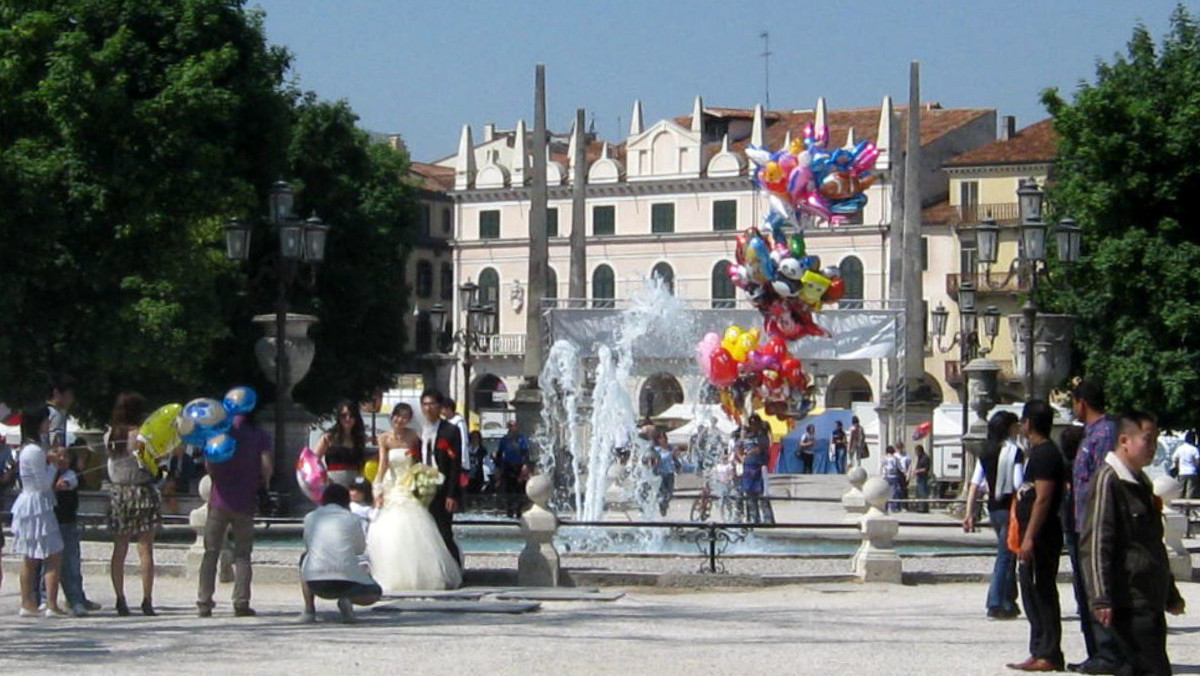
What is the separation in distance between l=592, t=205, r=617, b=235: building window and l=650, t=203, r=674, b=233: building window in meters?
1.66

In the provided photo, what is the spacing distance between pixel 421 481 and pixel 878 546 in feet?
14.6

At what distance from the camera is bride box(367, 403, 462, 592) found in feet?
59.4

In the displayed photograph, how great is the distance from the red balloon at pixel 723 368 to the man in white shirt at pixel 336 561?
2239 cm

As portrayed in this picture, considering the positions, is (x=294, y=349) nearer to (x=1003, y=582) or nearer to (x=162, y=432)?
(x=162, y=432)

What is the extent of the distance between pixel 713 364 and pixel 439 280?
2442 inches

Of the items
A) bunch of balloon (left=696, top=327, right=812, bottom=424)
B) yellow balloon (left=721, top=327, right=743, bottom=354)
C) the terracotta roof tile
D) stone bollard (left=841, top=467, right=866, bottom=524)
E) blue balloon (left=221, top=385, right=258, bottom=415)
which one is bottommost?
stone bollard (left=841, top=467, right=866, bottom=524)

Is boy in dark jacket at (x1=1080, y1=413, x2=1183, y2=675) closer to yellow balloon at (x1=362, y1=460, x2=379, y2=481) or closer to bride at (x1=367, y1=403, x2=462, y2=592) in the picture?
bride at (x1=367, y1=403, x2=462, y2=592)

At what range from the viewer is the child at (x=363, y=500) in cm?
1780

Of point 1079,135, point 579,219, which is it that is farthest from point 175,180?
point 579,219

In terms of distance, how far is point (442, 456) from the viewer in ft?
60.7

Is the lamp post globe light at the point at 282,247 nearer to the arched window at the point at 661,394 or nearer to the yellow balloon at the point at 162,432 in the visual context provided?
the yellow balloon at the point at 162,432

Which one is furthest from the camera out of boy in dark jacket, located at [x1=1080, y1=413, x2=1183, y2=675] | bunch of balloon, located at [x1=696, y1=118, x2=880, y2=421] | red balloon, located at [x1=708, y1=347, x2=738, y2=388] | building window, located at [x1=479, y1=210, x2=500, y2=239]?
building window, located at [x1=479, y1=210, x2=500, y2=239]

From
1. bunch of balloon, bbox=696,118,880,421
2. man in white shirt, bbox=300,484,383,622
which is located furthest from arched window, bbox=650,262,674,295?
man in white shirt, bbox=300,484,383,622

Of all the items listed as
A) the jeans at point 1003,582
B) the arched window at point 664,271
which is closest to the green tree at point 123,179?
the jeans at point 1003,582
